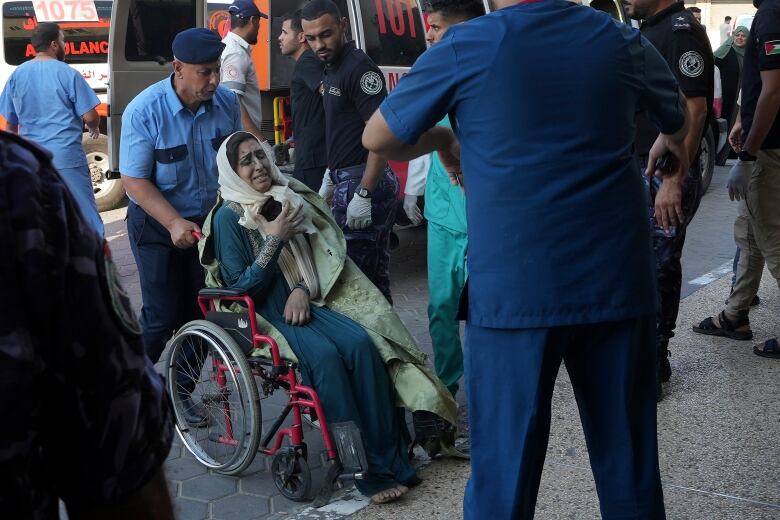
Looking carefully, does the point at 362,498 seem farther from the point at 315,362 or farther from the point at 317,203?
the point at 317,203

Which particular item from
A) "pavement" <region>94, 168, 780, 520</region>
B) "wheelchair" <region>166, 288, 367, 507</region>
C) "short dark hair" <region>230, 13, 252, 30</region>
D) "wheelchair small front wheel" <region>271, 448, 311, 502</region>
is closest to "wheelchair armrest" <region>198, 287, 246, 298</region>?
"wheelchair" <region>166, 288, 367, 507</region>

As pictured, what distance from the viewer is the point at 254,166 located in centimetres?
400

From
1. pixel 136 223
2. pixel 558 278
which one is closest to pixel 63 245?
pixel 558 278

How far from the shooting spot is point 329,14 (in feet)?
15.9

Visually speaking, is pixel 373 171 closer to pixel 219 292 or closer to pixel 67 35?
pixel 219 292

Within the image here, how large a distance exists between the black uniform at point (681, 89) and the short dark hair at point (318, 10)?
1524 millimetres

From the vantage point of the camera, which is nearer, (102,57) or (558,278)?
(558,278)

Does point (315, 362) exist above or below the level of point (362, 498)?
above

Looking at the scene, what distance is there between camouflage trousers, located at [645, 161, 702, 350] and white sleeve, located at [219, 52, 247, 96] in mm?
3367

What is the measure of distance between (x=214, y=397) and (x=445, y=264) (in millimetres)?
1119

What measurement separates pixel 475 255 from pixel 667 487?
170 cm

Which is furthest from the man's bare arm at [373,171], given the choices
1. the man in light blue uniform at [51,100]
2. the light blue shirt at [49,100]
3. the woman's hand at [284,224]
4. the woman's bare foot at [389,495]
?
the light blue shirt at [49,100]

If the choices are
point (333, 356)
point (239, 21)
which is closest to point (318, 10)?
point (333, 356)

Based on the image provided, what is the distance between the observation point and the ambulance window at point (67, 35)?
8.80 metres
